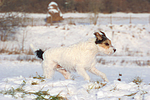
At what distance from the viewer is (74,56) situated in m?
6.82

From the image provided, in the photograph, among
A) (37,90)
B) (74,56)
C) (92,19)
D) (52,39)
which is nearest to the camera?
(37,90)

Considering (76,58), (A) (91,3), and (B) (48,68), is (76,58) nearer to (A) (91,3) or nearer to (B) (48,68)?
(B) (48,68)

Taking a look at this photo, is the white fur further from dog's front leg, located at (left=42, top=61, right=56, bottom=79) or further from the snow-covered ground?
the snow-covered ground

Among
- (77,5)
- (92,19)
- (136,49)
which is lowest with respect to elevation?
(136,49)

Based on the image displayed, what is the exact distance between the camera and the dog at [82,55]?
6711 mm

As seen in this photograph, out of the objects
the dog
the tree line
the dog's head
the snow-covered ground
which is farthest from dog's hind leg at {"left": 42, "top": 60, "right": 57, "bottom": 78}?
the tree line

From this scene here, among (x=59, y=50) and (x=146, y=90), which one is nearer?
(x=146, y=90)

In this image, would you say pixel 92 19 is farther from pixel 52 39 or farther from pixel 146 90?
pixel 146 90

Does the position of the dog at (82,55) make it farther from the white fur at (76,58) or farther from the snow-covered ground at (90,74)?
the snow-covered ground at (90,74)

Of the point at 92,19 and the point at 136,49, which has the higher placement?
the point at 92,19

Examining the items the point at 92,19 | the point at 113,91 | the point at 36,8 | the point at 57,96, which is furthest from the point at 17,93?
the point at 36,8

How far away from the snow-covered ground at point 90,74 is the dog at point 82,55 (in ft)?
1.45

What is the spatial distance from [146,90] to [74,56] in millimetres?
2302

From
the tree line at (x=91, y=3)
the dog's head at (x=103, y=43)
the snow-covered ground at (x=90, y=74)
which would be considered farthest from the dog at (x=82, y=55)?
the tree line at (x=91, y=3)
